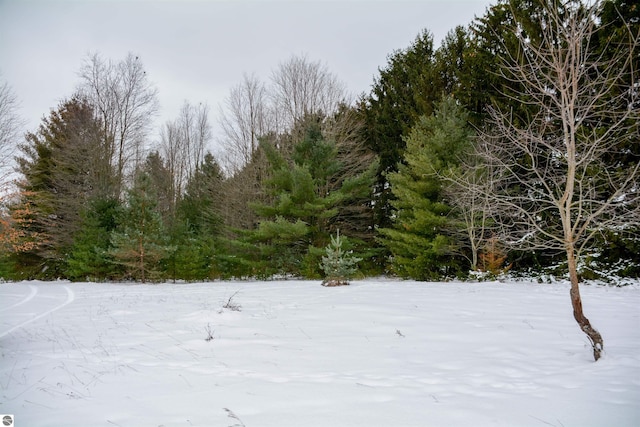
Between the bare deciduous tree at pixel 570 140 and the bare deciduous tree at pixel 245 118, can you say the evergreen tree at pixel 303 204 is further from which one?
the bare deciduous tree at pixel 570 140

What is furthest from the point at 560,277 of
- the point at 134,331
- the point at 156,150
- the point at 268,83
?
the point at 156,150

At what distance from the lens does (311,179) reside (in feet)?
51.7

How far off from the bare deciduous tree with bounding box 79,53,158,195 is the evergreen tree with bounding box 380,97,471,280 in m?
16.1

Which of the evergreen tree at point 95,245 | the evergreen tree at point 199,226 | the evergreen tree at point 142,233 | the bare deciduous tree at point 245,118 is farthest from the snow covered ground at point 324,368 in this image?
the bare deciduous tree at point 245,118

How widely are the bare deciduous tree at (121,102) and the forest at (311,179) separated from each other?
0.28ft

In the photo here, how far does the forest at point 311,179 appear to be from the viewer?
41.6 feet

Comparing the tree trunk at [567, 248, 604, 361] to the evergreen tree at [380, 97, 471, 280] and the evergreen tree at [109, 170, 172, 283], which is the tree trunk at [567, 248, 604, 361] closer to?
the evergreen tree at [380, 97, 471, 280]

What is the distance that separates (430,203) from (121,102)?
746 inches

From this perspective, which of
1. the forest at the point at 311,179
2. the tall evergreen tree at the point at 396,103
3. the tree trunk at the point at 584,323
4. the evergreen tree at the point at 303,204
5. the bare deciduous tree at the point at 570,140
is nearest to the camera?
the tree trunk at the point at 584,323

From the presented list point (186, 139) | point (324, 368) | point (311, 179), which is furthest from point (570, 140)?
point (186, 139)

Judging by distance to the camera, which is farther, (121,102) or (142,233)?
(121,102)

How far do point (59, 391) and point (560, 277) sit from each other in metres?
14.3

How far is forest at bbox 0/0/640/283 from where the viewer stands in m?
12.7

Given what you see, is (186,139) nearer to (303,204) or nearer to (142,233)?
(142,233)
